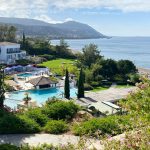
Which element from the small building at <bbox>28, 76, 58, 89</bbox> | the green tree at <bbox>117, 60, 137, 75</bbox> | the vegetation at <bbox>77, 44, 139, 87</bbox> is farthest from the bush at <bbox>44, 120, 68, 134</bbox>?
the green tree at <bbox>117, 60, 137, 75</bbox>

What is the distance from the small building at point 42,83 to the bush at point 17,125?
1095 inches

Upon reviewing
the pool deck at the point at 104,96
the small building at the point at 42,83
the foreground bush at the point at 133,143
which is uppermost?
the foreground bush at the point at 133,143

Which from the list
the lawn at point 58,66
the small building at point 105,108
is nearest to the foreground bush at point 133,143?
the small building at point 105,108

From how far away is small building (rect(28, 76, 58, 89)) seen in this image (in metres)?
41.9

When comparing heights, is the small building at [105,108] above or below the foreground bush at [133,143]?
below

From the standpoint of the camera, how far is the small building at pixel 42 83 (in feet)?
137

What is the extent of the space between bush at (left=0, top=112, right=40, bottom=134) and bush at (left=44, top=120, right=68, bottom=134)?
15.2 inches

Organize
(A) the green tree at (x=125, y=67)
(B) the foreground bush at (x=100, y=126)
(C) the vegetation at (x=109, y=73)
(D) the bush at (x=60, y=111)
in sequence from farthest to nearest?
(A) the green tree at (x=125, y=67) < (C) the vegetation at (x=109, y=73) < (D) the bush at (x=60, y=111) < (B) the foreground bush at (x=100, y=126)

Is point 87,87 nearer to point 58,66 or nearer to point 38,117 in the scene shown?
point 58,66

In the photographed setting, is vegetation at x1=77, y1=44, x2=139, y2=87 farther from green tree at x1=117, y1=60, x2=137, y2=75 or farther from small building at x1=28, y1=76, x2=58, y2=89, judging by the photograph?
small building at x1=28, y1=76, x2=58, y2=89

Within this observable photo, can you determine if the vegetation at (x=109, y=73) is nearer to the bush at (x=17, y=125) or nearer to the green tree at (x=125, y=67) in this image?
the green tree at (x=125, y=67)

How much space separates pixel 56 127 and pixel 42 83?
2859 cm

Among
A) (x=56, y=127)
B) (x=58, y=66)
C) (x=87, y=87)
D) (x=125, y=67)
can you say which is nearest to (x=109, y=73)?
(x=125, y=67)

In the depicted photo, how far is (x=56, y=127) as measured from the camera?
45.4 feet
